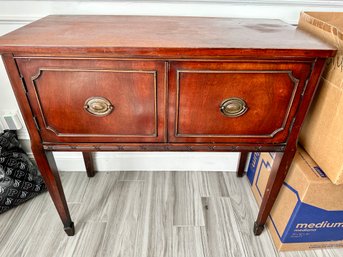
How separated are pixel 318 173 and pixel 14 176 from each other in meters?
1.24

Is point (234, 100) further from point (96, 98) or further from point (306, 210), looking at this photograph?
point (306, 210)

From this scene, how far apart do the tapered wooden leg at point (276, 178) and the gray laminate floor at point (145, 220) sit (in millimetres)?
156

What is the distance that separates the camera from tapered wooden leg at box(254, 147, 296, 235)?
0.80 metres

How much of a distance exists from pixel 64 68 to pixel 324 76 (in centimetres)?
74

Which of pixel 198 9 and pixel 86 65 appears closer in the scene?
pixel 86 65

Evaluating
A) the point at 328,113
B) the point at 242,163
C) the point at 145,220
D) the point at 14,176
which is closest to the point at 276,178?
the point at 328,113

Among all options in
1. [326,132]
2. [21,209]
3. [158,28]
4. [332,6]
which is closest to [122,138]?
[158,28]

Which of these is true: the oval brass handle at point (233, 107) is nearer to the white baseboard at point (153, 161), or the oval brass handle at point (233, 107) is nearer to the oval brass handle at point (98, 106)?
the oval brass handle at point (98, 106)

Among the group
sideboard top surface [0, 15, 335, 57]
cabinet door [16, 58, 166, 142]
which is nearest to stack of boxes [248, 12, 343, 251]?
sideboard top surface [0, 15, 335, 57]

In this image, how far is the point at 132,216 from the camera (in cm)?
113

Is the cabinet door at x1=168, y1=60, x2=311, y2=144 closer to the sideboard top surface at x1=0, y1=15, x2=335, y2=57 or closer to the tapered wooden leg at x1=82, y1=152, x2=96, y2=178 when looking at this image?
the sideboard top surface at x1=0, y1=15, x2=335, y2=57

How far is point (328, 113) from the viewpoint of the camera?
74cm

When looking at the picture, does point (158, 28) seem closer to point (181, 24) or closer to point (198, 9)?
point (181, 24)

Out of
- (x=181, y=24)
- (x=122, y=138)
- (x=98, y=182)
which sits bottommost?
(x=98, y=182)
